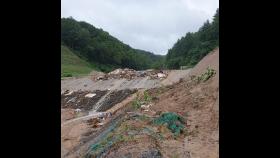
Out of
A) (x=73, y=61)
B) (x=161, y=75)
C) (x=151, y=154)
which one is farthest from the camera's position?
(x=73, y=61)

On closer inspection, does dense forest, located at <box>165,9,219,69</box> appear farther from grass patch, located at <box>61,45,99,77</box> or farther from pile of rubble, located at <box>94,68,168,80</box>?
pile of rubble, located at <box>94,68,168,80</box>

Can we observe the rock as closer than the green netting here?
Yes

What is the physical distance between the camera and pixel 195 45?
5225 centimetres

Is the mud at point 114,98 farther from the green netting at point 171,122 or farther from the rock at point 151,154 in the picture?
the rock at point 151,154

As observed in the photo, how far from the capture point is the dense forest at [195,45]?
1616 inches

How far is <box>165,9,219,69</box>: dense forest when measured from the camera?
41044 mm

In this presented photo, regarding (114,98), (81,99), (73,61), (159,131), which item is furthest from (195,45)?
(159,131)

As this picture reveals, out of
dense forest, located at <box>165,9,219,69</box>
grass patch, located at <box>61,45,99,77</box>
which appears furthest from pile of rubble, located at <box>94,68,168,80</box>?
grass patch, located at <box>61,45,99,77</box>

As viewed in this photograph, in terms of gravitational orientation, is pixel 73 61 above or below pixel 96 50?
below

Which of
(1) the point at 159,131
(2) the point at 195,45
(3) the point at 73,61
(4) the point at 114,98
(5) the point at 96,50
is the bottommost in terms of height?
(1) the point at 159,131

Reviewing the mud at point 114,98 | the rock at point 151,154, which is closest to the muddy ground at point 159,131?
the rock at point 151,154

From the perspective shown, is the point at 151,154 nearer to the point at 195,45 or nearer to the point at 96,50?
the point at 195,45
